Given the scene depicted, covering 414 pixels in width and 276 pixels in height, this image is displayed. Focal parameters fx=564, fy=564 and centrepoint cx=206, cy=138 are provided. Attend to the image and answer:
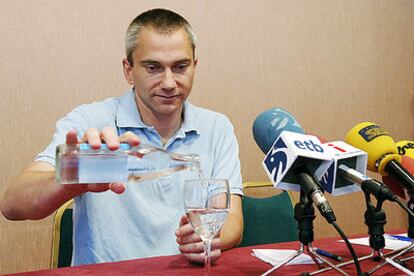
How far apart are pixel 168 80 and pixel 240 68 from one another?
3.50 ft

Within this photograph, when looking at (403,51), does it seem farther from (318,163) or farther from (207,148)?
(318,163)

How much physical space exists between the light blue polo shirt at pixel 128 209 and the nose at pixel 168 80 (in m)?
0.13

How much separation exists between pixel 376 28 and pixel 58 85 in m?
1.81

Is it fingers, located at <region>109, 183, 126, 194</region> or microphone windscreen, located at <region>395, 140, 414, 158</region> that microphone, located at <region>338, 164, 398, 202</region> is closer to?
microphone windscreen, located at <region>395, 140, 414, 158</region>

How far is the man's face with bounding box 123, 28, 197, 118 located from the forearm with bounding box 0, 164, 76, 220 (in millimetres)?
458

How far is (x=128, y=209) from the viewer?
170 cm

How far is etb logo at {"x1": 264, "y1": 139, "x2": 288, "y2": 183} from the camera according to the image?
3.31 feet

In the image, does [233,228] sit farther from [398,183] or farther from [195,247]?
[398,183]

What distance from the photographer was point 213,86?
8.93 feet

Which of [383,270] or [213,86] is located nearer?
[383,270]

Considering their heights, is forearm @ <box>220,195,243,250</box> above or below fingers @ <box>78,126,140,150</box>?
below

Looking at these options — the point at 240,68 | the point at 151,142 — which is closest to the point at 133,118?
the point at 151,142

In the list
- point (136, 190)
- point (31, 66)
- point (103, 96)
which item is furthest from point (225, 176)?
point (31, 66)

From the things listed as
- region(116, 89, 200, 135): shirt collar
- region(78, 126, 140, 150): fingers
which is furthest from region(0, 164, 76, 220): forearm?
region(116, 89, 200, 135): shirt collar
